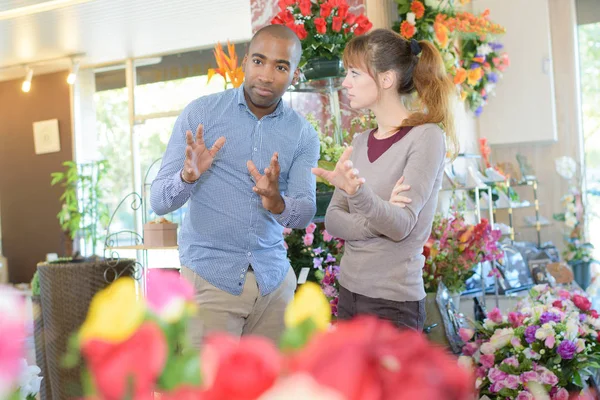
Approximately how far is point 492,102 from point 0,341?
213 inches

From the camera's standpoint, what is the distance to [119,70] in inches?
363

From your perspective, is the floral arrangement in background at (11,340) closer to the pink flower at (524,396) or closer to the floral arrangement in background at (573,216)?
the pink flower at (524,396)

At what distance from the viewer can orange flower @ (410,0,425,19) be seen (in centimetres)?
370

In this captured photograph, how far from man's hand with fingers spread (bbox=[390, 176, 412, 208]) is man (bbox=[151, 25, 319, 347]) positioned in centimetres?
31

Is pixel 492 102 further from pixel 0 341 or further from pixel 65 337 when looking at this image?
pixel 0 341

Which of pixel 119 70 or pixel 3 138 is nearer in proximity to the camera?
pixel 119 70

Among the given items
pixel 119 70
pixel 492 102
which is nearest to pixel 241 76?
pixel 492 102

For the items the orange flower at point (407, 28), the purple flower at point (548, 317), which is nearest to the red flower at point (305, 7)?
the orange flower at point (407, 28)

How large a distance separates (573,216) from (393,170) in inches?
159

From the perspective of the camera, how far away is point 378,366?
29 cm

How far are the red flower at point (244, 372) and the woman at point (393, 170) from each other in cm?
133

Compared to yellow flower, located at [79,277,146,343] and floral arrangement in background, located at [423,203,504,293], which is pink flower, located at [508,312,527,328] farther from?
yellow flower, located at [79,277,146,343]

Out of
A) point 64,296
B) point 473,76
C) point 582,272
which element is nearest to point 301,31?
point 64,296

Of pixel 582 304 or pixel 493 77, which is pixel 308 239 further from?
pixel 493 77
